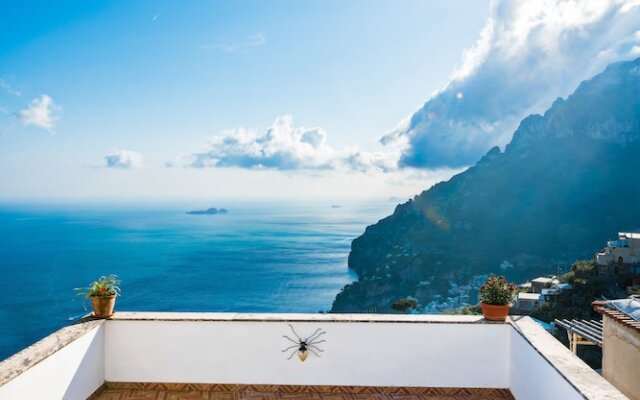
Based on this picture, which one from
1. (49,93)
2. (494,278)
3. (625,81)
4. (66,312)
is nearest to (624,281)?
(494,278)

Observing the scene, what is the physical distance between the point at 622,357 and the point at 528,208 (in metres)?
57.7

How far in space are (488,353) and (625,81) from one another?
237ft

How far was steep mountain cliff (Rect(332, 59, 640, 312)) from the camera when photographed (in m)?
50.2

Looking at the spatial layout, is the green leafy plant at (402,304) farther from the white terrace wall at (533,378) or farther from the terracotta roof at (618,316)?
the white terrace wall at (533,378)

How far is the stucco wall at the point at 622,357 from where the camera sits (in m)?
3.11

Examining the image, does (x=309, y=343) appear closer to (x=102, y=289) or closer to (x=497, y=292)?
(x=497, y=292)

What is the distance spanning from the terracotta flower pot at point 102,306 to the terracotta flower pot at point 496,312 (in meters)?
3.13

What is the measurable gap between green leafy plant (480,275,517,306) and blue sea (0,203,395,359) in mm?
49211

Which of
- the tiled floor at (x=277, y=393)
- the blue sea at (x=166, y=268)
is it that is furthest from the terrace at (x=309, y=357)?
the blue sea at (x=166, y=268)

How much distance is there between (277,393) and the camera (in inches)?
143

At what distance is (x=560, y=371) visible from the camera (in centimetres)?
264

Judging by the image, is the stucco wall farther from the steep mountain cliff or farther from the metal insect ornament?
the steep mountain cliff

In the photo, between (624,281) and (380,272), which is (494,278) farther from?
(380,272)

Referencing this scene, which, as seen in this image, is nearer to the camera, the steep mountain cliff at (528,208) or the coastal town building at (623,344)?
the coastal town building at (623,344)
